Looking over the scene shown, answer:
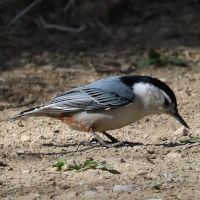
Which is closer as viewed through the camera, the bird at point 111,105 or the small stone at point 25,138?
the bird at point 111,105

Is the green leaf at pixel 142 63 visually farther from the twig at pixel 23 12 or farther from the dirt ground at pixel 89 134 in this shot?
the twig at pixel 23 12

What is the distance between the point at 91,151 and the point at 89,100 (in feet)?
2.09

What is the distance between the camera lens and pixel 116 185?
415 centimetres

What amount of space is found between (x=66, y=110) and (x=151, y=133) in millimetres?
1095

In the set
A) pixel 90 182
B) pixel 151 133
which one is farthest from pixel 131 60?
pixel 90 182

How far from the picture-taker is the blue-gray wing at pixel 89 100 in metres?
5.59

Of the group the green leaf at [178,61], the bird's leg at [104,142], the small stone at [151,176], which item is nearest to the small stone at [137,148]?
the bird's leg at [104,142]

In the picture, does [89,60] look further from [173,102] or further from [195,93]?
[173,102]

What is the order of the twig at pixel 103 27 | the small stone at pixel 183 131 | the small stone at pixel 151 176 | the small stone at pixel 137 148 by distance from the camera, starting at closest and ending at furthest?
the small stone at pixel 151 176
the small stone at pixel 137 148
the small stone at pixel 183 131
the twig at pixel 103 27

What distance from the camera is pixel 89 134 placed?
625 centimetres

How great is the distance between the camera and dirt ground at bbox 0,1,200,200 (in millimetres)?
4223

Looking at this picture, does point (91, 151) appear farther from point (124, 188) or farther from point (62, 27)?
point (62, 27)

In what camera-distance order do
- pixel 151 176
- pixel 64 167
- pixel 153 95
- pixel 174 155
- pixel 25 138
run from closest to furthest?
pixel 151 176
pixel 64 167
pixel 174 155
pixel 153 95
pixel 25 138

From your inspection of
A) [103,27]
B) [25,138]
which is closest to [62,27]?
[103,27]
